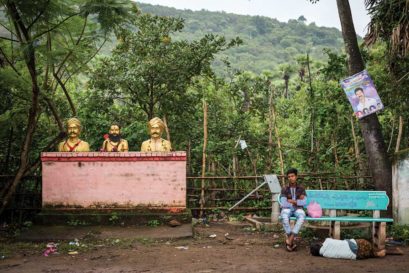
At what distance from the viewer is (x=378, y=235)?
22.7 feet

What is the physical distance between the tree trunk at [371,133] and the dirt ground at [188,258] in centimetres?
212

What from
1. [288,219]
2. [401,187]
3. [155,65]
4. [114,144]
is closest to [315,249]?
[288,219]

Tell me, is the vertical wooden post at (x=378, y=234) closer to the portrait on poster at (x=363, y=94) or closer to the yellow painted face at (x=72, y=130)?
the portrait on poster at (x=363, y=94)

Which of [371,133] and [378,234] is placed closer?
[378,234]

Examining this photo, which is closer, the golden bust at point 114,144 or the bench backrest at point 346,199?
the bench backrest at point 346,199

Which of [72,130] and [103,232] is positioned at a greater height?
[72,130]

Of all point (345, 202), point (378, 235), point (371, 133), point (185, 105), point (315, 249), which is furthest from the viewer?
point (185, 105)

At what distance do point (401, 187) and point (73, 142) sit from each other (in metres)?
6.36

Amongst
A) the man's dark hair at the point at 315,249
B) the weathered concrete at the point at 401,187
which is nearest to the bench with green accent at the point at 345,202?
the man's dark hair at the point at 315,249

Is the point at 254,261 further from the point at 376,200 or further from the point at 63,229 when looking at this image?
the point at 63,229

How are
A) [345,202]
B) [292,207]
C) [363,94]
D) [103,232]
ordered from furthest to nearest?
[363,94] → [103,232] → [345,202] → [292,207]

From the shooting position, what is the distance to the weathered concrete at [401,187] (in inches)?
333

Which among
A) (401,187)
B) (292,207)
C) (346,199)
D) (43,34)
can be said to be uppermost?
(43,34)

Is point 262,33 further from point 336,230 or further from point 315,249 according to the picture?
point 315,249
